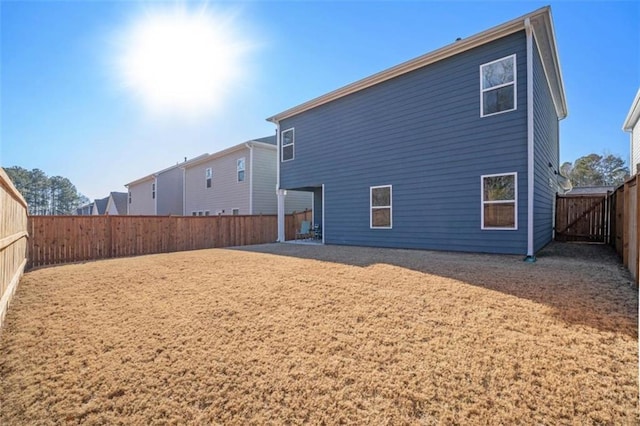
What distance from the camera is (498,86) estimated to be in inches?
289

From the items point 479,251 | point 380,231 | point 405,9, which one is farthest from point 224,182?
point 479,251

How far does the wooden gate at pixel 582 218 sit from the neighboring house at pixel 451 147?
32.8 inches

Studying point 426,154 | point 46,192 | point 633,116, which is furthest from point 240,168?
point 46,192

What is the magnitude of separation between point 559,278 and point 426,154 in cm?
476

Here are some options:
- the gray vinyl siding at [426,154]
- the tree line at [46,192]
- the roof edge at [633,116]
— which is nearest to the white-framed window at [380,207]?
the gray vinyl siding at [426,154]

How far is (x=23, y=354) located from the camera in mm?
2717

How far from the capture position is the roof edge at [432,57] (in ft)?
22.1

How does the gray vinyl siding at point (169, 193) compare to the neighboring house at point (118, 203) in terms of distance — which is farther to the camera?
the neighboring house at point (118, 203)

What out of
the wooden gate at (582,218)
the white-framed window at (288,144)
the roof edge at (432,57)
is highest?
the roof edge at (432,57)

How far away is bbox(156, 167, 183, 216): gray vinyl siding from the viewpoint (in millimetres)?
22375

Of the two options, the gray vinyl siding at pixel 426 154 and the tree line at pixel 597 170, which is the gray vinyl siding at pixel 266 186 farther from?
the tree line at pixel 597 170

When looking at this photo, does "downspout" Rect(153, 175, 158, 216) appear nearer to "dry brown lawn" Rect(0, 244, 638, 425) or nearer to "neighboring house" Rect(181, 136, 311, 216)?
"neighboring house" Rect(181, 136, 311, 216)

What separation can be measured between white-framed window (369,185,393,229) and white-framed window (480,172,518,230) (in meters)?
2.74

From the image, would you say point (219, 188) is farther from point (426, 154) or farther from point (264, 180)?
point (426, 154)
